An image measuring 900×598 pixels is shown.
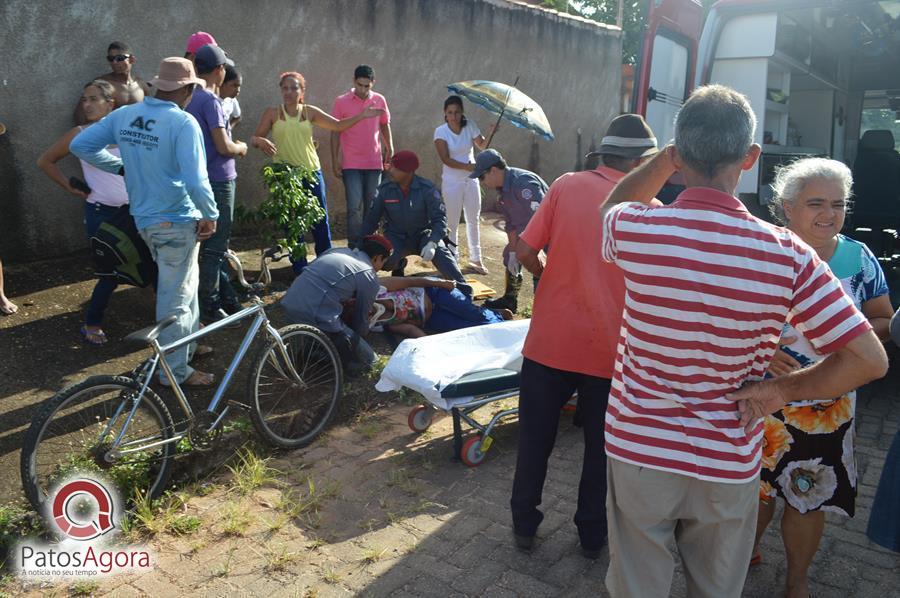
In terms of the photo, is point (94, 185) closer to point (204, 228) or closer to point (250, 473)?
point (204, 228)

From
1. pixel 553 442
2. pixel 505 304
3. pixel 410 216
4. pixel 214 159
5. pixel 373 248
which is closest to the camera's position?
pixel 553 442

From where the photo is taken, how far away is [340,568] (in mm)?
3363

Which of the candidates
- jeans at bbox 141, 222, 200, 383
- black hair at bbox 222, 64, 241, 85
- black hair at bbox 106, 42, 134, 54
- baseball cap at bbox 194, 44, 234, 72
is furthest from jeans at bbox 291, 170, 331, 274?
jeans at bbox 141, 222, 200, 383

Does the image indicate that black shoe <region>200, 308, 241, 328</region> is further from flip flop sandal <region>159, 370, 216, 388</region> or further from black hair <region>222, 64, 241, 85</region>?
black hair <region>222, 64, 241, 85</region>

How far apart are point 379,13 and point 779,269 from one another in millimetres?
7610

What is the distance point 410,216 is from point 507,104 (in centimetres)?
161

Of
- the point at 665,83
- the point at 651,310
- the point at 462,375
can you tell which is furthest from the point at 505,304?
the point at 651,310

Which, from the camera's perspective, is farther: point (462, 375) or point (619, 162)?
point (462, 375)

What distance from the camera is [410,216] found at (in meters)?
6.60

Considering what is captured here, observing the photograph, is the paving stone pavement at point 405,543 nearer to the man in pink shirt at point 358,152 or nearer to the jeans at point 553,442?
the jeans at point 553,442

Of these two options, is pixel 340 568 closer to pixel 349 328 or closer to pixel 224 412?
pixel 224 412

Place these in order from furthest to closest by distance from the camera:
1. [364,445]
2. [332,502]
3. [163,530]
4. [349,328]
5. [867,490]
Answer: [349,328], [364,445], [867,490], [332,502], [163,530]

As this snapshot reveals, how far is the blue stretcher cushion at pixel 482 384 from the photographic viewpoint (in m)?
4.29

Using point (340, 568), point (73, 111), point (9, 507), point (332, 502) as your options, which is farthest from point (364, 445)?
point (73, 111)
